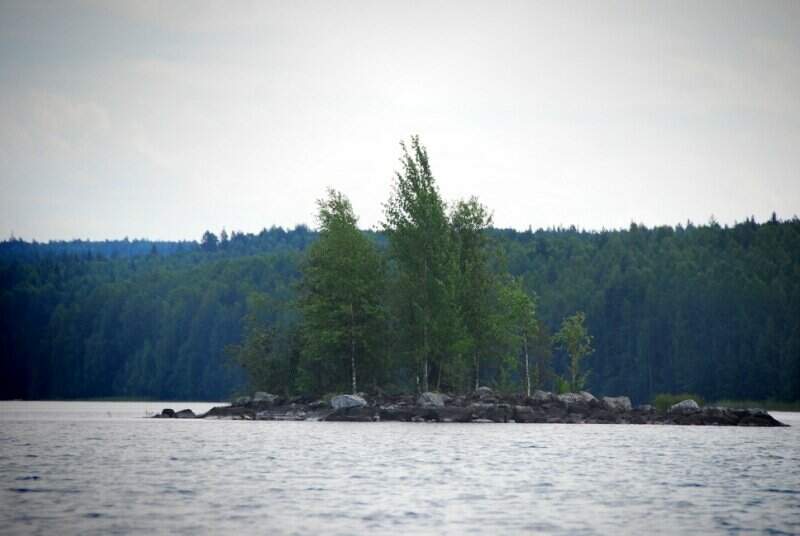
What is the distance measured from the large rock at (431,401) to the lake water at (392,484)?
18.9 metres

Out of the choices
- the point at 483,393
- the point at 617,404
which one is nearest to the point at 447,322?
the point at 483,393

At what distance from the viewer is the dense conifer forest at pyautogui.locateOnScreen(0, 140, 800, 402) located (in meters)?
74.8

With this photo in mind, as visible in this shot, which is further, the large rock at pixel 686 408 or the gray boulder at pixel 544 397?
the gray boulder at pixel 544 397

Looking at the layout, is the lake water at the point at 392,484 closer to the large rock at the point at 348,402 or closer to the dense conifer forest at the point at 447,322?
the large rock at the point at 348,402

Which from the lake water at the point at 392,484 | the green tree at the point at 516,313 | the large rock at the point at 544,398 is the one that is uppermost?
the green tree at the point at 516,313

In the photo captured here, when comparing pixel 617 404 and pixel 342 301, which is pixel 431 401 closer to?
pixel 342 301

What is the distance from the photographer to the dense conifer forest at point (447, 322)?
74.8m

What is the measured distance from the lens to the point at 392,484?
87.2 feet

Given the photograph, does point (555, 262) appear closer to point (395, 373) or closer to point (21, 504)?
point (395, 373)

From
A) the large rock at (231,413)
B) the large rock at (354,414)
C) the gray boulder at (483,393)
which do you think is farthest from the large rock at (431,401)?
the large rock at (231,413)

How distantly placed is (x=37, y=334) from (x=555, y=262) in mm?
103930

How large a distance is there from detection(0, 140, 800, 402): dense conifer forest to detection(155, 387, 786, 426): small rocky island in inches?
218

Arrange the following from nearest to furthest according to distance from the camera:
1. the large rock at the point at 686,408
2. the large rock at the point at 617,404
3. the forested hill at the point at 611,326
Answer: the large rock at the point at 686,408, the large rock at the point at 617,404, the forested hill at the point at 611,326

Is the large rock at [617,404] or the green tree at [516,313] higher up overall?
the green tree at [516,313]
